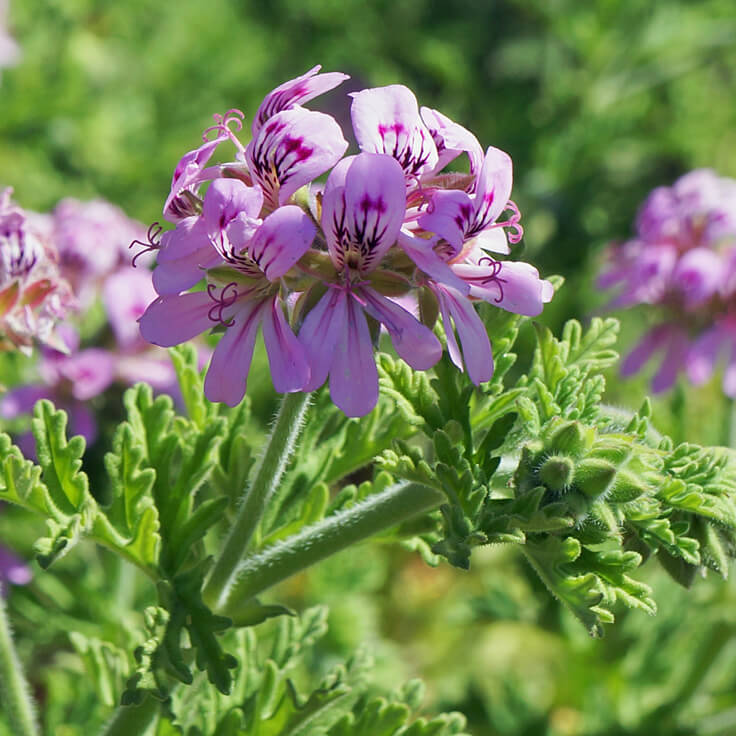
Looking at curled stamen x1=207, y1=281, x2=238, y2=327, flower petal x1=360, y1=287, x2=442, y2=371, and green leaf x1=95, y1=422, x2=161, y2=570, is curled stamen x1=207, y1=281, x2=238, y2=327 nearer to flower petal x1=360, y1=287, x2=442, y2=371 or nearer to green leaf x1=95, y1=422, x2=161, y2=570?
flower petal x1=360, y1=287, x2=442, y2=371

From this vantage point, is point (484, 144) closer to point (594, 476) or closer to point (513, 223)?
point (513, 223)

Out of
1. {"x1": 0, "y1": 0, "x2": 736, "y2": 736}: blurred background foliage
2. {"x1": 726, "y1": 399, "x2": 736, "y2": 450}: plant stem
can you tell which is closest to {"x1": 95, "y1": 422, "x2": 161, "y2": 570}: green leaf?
{"x1": 0, "y1": 0, "x2": 736, "y2": 736}: blurred background foliage

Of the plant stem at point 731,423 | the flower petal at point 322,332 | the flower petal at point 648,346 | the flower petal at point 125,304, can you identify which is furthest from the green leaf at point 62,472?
the flower petal at point 648,346

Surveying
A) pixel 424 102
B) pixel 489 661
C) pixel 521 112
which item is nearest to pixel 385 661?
pixel 489 661

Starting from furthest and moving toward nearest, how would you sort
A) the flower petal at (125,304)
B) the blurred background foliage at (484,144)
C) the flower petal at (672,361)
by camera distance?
the flower petal at (672,361) < the blurred background foliage at (484,144) < the flower petal at (125,304)

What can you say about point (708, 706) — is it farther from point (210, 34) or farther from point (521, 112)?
point (210, 34)

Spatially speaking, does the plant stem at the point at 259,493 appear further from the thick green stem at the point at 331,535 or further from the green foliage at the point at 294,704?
the green foliage at the point at 294,704
